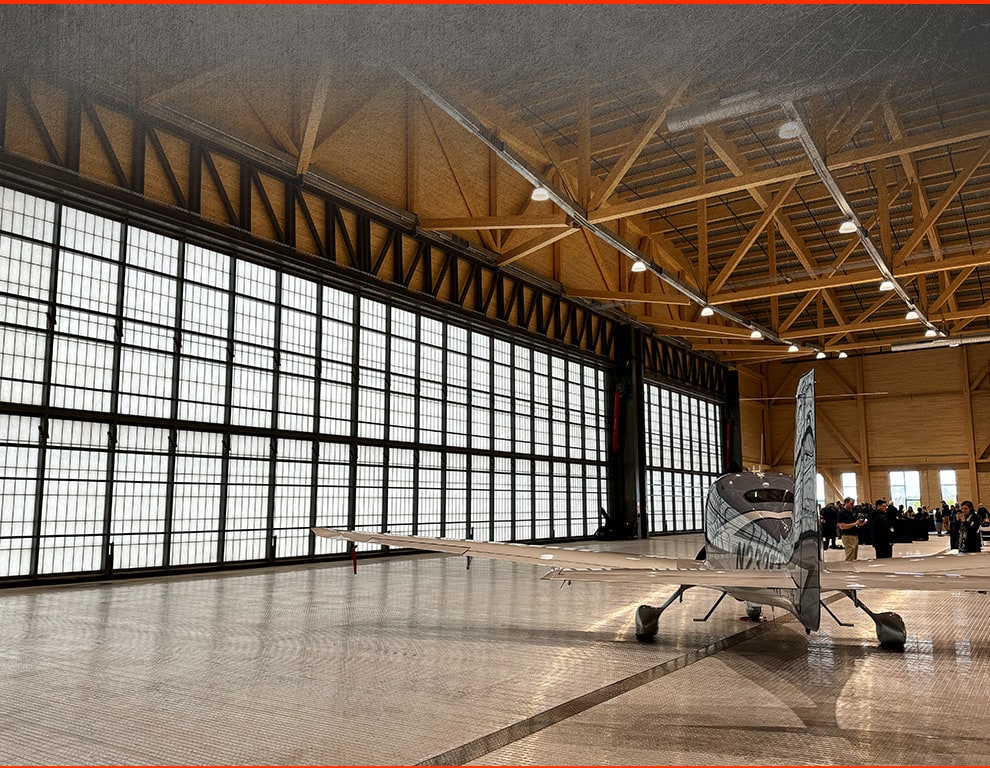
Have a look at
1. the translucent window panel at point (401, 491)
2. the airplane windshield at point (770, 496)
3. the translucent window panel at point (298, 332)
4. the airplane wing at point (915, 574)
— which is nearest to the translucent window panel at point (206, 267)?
the translucent window panel at point (298, 332)

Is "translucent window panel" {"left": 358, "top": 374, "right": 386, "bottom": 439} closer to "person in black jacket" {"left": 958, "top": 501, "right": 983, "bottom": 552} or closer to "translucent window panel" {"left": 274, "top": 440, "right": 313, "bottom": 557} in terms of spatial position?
"translucent window panel" {"left": 274, "top": 440, "right": 313, "bottom": 557}

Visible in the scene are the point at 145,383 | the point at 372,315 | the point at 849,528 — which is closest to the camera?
the point at 145,383

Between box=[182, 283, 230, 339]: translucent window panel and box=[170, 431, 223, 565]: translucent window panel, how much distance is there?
2395 mm

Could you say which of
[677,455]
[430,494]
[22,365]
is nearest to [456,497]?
[430,494]

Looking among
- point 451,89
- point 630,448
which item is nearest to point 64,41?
point 451,89

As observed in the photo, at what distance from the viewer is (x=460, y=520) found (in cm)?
2520

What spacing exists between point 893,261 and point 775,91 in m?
22.1

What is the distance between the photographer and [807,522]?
22.2 ft

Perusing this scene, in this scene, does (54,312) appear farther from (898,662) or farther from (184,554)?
(898,662)

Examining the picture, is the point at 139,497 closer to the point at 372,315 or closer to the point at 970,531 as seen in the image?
the point at 372,315

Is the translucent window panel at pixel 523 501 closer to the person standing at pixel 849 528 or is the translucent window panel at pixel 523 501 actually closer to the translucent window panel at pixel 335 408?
the translucent window panel at pixel 335 408

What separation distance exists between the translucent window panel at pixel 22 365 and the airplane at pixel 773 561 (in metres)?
7.99

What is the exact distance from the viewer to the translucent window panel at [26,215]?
1478 centimetres

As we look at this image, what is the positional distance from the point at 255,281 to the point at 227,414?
→ 337cm
